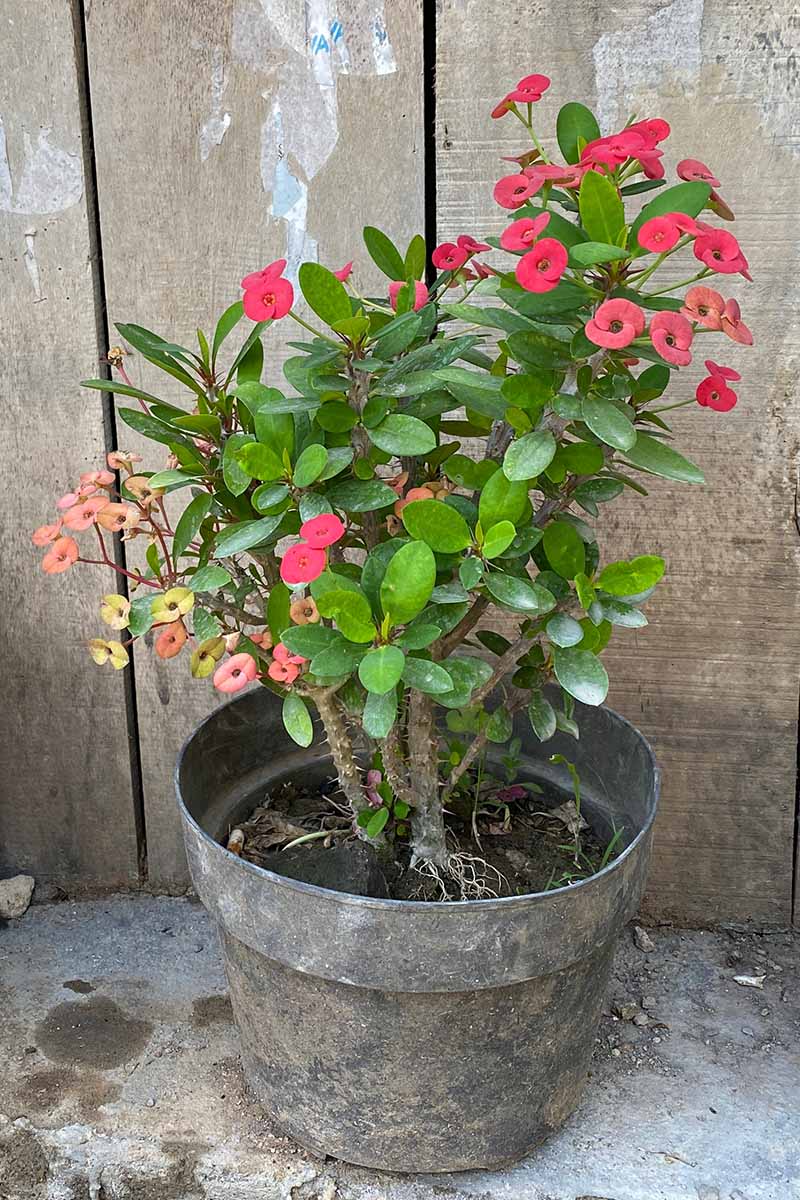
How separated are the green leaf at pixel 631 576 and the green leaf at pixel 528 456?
135mm

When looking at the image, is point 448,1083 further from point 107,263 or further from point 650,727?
point 107,263

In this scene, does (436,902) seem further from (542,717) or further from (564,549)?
(564,549)

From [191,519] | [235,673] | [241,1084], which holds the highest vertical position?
[191,519]

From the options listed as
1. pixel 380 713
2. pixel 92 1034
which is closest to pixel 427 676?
pixel 380 713

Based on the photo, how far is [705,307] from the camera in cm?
85

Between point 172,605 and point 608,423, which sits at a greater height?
point 608,423

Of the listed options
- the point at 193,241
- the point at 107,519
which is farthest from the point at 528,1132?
the point at 193,241

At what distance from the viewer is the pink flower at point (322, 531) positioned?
88cm

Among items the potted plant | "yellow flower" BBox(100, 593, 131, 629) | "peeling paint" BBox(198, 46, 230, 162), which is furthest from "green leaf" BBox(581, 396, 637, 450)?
"peeling paint" BBox(198, 46, 230, 162)

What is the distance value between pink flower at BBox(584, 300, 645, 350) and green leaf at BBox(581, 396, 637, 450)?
0.24 feet

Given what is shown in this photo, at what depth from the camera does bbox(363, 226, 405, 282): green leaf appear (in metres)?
1.09

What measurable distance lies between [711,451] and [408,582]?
2.16ft

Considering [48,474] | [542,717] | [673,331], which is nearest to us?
[673,331]

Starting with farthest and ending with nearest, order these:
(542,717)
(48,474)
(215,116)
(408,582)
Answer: (48,474)
(215,116)
(542,717)
(408,582)
